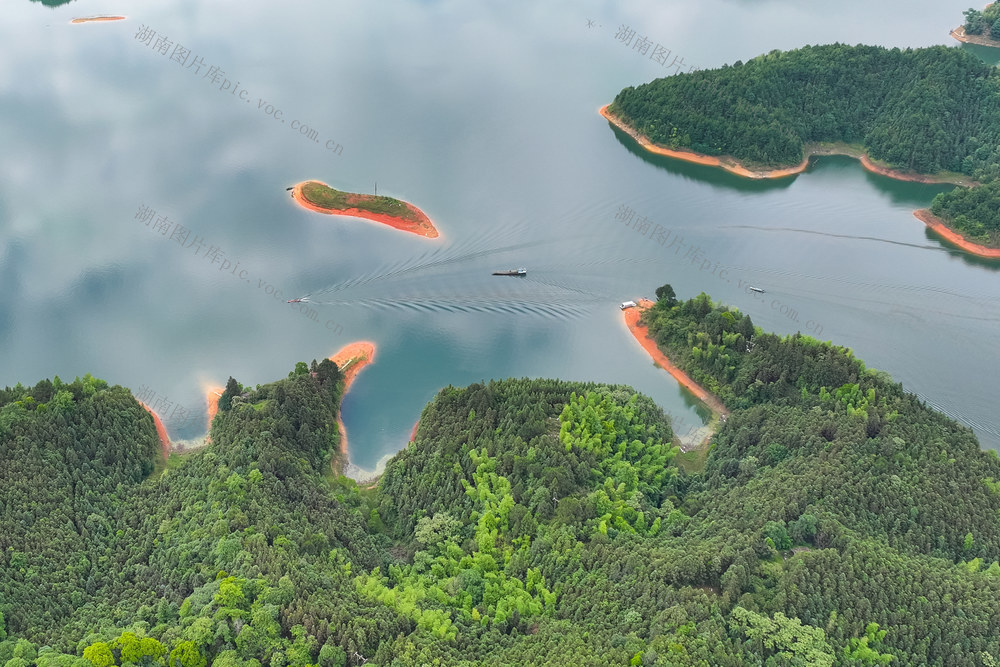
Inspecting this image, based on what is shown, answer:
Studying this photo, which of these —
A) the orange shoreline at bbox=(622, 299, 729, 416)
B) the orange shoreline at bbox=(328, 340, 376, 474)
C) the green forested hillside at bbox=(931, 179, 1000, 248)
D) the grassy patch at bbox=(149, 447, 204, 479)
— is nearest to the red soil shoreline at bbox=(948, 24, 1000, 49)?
the green forested hillside at bbox=(931, 179, 1000, 248)

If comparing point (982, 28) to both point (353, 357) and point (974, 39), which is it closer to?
point (974, 39)

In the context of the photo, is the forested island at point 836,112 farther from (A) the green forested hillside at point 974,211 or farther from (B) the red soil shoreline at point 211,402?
(B) the red soil shoreline at point 211,402

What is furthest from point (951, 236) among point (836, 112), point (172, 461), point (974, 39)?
point (172, 461)

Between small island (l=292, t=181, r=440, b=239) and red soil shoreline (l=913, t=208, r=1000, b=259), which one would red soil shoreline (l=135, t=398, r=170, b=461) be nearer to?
small island (l=292, t=181, r=440, b=239)

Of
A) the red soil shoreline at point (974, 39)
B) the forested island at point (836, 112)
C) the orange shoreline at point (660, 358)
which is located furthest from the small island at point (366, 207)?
the red soil shoreline at point (974, 39)

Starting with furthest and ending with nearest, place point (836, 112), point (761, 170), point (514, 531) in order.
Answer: point (836, 112)
point (761, 170)
point (514, 531)

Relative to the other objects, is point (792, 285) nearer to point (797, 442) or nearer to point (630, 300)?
point (630, 300)
